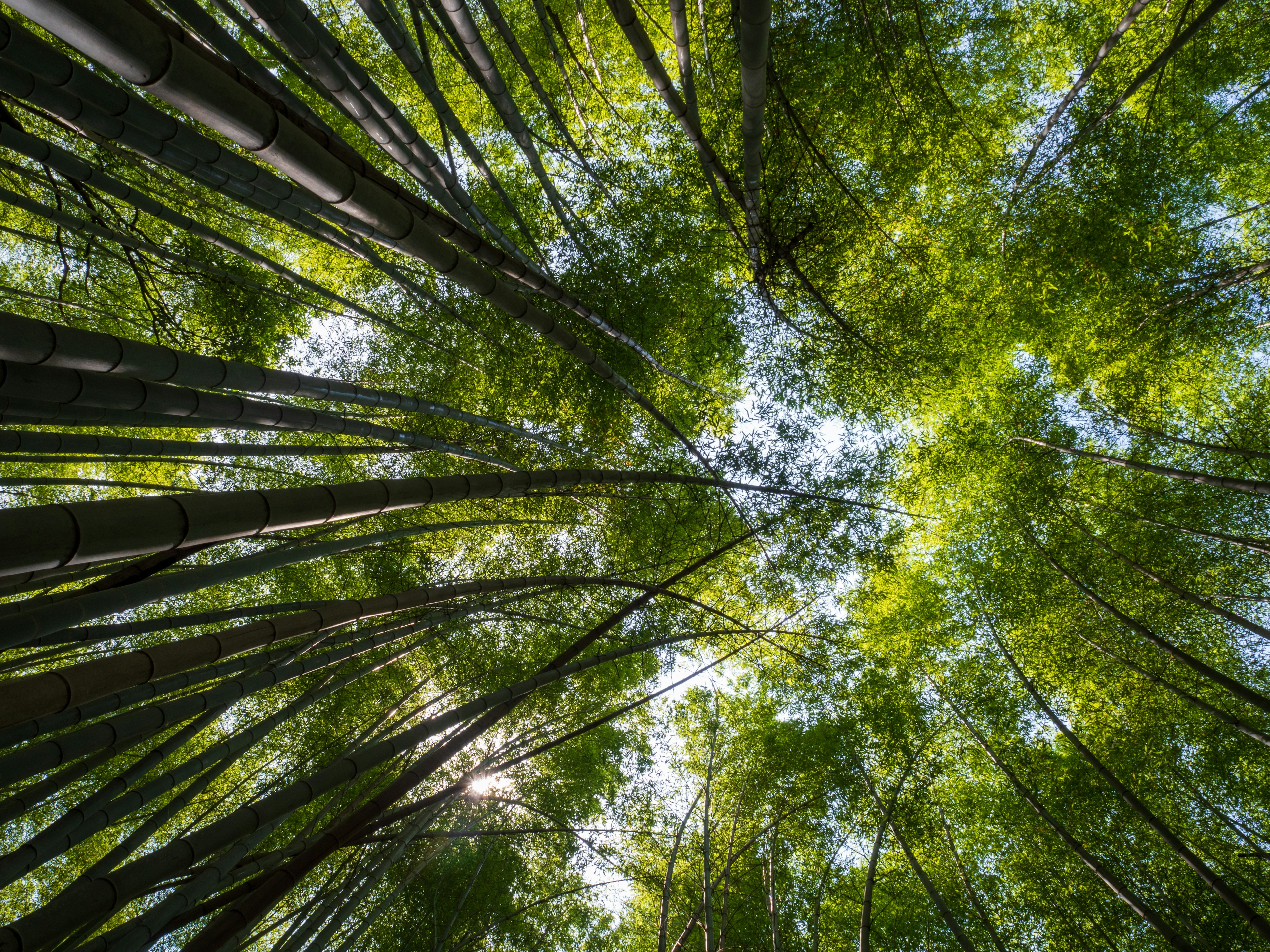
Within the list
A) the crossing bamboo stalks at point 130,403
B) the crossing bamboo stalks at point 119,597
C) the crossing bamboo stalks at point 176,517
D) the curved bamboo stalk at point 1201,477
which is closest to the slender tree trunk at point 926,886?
the curved bamboo stalk at point 1201,477

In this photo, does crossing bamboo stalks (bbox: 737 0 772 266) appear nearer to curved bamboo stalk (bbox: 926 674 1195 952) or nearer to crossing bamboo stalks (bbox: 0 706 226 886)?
crossing bamboo stalks (bbox: 0 706 226 886)

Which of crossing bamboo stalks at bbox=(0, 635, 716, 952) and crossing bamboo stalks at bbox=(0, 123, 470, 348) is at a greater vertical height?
crossing bamboo stalks at bbox=(0, 123, 470, 348)

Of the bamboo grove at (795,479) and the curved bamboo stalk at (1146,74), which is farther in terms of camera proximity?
the bamboo grove at (795,479)

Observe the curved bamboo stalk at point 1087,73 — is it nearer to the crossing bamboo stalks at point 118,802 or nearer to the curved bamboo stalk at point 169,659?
the curved bamboo stalk at point 169,659

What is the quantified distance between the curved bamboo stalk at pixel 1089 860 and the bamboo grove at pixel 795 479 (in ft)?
0.35

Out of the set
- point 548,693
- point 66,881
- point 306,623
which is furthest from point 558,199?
point 66,881

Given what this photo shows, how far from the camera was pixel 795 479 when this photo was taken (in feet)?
18.9

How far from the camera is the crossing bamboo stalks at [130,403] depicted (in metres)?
1.54

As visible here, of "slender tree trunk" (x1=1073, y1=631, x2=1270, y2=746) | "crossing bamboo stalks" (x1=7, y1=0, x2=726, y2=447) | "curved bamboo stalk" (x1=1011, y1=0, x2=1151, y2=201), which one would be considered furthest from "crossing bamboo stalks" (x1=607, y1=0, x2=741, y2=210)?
"slender tree trunk" (x1=1073, y1=631, x2=1270, y2=746)

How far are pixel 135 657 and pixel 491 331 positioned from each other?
481cm

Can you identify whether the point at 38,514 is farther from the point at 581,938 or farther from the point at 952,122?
the point at 581,938

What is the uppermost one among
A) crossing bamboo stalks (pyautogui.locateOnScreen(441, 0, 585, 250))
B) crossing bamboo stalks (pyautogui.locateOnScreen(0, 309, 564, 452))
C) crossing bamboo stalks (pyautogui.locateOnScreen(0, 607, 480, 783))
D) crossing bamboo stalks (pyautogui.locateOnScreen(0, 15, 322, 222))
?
crossing bamboo stalks (pyautogui.locateOnScreen(441, 0, 585, 250))

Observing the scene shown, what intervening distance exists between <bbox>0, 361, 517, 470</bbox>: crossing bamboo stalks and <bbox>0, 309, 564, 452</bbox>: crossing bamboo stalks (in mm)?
34

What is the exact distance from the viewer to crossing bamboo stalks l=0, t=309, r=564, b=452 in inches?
52.6
